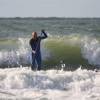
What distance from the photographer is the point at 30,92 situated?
14.1 metres

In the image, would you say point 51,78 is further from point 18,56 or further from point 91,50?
point 91,50

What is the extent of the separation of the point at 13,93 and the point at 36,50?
11.7 feet

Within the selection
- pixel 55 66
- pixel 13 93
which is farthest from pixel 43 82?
pixel 55 66

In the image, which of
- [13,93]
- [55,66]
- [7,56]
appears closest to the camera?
[13,93]

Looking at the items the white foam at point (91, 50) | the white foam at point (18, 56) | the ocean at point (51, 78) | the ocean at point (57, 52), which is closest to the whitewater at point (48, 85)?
the ocean at point (51, 78)

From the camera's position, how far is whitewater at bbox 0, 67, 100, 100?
13641mm

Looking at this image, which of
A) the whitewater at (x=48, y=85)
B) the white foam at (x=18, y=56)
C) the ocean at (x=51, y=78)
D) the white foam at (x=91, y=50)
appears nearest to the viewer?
the whitewater at (x=48, y=85)

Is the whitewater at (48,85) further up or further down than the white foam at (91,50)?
further up

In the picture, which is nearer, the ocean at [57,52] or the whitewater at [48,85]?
the whitewater at [48,85]

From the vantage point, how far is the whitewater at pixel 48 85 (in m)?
13.6

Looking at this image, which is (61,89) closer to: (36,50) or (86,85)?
(86,85)

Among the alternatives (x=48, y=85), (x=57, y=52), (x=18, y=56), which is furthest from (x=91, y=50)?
(x=48, y=85)

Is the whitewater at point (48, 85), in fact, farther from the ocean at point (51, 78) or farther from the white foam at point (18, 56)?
the white foam at point (18, 56)

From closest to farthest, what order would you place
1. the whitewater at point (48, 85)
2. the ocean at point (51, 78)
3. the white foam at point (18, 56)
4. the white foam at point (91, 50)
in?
the whitewater at point (48, 85) < the ocean at point (51, 78) < the white foam at point (18, 56) < the white foam at point (91, 50)
